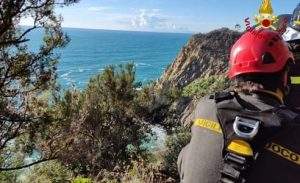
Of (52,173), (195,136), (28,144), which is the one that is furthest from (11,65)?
(195,136)

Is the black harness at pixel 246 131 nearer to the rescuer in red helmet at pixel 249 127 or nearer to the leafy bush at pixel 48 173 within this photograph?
the rescuer in red helmet at pixel 249 127

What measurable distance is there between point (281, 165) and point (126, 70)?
28.9 m

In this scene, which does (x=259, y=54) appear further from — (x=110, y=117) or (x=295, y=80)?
(x=110, y=117)

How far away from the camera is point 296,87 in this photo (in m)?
5.11

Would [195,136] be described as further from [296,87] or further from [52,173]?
[52,173]

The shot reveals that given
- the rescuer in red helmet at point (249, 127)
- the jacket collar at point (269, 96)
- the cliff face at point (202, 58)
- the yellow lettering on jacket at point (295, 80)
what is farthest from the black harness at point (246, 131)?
the cliff face at point (202, 58)

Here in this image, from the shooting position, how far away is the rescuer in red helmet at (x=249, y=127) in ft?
8.96

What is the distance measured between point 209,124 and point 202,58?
205 ft

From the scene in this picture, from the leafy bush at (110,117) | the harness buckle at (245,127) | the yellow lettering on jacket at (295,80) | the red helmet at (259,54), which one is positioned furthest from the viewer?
the leafy bush at (110,117)

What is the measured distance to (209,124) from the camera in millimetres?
2963

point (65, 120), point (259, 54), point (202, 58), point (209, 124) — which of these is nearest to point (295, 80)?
point (259, 54)

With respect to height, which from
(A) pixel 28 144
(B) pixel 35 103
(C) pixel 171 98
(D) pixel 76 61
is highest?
(B) pixel 35 103

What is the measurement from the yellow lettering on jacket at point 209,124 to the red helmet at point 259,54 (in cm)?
35

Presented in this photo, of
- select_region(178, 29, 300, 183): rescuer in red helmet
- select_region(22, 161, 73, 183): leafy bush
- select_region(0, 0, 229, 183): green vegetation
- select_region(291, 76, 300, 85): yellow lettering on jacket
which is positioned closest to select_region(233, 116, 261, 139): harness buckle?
select_region(178, 29, 300, 183): rescuer in red helmet
